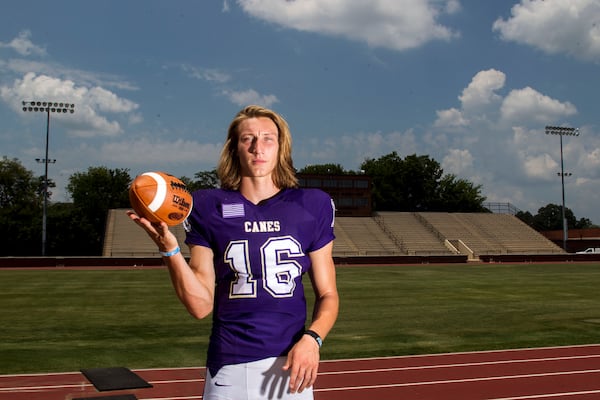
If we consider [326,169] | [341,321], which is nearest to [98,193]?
[326,169]

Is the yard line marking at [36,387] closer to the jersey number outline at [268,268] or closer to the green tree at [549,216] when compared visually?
the jersey number outline at [268,268]

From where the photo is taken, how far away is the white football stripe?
8.11 ft

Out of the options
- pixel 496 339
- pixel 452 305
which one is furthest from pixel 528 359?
pixel 452 305

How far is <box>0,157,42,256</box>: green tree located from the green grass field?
110ft

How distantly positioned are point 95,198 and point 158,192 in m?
69.8

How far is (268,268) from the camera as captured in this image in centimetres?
251

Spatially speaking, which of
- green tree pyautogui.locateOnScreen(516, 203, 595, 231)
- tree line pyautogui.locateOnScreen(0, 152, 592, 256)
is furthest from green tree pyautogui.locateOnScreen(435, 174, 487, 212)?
green tree pyautogui.locateOnScreen(516, 203, 595, 231)

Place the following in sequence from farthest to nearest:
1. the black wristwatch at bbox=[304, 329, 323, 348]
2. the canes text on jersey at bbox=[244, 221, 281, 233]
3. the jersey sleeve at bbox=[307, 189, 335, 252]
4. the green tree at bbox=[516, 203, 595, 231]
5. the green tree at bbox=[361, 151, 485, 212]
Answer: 1. the green tree at bbox=[516, 203, 595, 231]
2. the green tree at bbox=[361, 151, 485, 212]
3. the jersey sleeve at bbox=[307, 189, 335, 252]
4. the canes text on jersey at bbox=[244, 221, 281, 233]
5. the black wristwatch at bbox=[304, 329, 323, 348]

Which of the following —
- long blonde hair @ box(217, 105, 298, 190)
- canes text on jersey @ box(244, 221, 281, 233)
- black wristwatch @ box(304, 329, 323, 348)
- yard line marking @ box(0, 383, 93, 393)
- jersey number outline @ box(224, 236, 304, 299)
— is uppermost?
long blonde hair @ box(217, 105, 298, 190)

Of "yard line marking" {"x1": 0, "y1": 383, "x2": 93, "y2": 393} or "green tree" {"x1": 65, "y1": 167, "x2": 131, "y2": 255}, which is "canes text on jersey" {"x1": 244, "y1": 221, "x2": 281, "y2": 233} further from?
"green tree" {"x1": 65, "y1": 167, "x2": 131, "y2": 255}

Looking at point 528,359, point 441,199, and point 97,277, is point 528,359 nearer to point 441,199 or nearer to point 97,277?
point 97,277

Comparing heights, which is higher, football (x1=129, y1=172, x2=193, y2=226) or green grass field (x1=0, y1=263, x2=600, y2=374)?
football (x1=129, y1=172, x2=193, y2=226)

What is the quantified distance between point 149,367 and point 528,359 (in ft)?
21.1

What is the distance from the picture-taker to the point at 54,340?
11.7m
